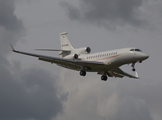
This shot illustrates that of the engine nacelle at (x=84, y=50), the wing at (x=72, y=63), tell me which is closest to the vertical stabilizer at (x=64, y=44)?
the engine nacelle at (x=84, y=50)

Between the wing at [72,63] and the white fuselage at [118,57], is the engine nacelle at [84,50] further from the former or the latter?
the white fuselage at [118,57]

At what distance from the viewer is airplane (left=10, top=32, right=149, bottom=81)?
48.0m

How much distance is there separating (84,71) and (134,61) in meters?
8.02

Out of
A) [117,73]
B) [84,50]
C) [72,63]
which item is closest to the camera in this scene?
[72,63]

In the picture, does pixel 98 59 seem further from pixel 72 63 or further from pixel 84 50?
pixel 84 50

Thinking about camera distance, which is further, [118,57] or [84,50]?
[84,50]

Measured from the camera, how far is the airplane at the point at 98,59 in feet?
157

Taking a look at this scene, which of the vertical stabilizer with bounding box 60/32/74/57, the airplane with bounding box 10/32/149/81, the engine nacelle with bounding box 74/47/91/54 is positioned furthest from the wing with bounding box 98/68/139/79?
the vertical stabilizer with bounding box 60/32/74/57

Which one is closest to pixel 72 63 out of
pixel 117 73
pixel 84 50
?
pixel 84 50

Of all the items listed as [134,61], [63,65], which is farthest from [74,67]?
[134,61]

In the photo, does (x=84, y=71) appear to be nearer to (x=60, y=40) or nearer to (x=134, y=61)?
(x=134, y=61)

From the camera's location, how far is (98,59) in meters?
50.8

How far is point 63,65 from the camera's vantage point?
176ft

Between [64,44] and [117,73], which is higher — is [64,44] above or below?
above
